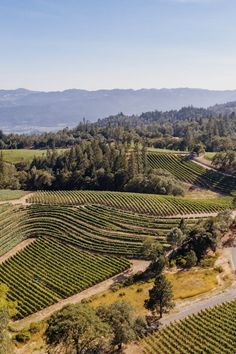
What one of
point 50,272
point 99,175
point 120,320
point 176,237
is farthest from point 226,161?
point 120,320

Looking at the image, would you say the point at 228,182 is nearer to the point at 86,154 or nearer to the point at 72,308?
the point at 86,154

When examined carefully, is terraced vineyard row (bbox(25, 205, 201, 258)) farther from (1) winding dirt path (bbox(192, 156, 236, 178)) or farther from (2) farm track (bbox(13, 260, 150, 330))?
(1) winding dirt path (bbox(192, 156, 236, 178))

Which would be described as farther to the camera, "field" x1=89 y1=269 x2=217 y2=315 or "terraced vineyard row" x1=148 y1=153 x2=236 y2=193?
"terraced vineyard row" x1=148 y1=153 x2=236 y2=193

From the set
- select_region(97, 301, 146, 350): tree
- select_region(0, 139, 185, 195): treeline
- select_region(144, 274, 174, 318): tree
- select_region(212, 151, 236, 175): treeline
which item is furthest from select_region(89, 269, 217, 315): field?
select_region(212, 151, 236, 175): treeline

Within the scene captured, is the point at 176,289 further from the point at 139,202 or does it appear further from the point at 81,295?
the point at 139,202

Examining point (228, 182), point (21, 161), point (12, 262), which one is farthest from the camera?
point (21, 161)

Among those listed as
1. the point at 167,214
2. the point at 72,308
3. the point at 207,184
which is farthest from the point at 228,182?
the point at 72,308
